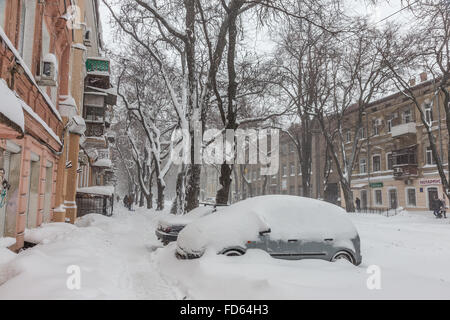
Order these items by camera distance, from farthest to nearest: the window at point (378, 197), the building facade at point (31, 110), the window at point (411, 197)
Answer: the window at point (378, 197)
the window at point (411, 197)
the building facade at point (31, 110)

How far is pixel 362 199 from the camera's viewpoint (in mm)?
38156

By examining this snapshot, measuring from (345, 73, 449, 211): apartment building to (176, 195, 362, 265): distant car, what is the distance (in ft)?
77.8

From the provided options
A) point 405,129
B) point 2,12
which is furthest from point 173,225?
point 405,129

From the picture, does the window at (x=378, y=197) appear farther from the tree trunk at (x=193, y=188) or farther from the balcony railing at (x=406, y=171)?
the tree trunk at (x=193, y=188)

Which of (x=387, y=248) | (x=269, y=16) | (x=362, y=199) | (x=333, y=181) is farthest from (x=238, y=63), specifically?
(x=333, y=181)

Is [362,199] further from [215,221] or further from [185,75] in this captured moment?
[215,221]

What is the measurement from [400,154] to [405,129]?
231cm

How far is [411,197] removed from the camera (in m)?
31.3

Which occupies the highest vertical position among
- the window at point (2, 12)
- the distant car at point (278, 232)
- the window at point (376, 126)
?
the window at point (376, 126)

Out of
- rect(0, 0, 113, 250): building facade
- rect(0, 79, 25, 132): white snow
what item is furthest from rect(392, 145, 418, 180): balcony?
rect(0, 79, 25, 132): white snow

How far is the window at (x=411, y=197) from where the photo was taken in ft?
102

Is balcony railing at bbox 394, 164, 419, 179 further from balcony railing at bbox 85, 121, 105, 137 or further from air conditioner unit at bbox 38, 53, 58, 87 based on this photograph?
air conditioner unit at bbox 38, 53, 58, 87

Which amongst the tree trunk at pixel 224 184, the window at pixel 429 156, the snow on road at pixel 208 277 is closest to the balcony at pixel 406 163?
the window at pixel 429 156
